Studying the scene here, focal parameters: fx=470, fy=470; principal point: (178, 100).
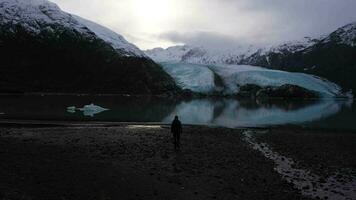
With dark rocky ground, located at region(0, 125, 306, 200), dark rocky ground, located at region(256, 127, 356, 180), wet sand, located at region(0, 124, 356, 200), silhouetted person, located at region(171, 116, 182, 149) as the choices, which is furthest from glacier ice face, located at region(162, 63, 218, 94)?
silhouetted person, located at region(171, 116, 182, 149)

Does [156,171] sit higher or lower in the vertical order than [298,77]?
lower

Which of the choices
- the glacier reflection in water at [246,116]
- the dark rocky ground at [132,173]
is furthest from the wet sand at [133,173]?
the glacier reflection in water at [246,116]

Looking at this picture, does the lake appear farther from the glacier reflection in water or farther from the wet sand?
the wet sand

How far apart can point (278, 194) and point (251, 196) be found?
1269mm

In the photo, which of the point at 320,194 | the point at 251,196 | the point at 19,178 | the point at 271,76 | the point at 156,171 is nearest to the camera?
the point at 19,178

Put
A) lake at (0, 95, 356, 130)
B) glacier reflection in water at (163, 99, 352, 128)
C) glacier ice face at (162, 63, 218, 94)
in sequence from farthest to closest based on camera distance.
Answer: glacier ice face at (162, 63, 218, 94), glacier reflection in water at (163, 99, 352, 128), lake at (0, 95, 356, 130)

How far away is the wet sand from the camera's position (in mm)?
16141

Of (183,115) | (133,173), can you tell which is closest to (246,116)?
(183,115)

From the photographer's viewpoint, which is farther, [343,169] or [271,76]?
[271,76]

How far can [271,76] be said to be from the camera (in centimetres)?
19388

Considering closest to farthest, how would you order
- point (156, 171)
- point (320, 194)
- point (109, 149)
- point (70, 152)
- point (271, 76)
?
point (320, 194)
point (156, 171)
point (70, 152)
point (109, 149)
point (271, 76)

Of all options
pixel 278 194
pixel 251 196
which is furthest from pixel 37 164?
pixel 278 194

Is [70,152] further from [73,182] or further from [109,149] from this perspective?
[73,182]

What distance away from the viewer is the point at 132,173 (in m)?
20.7
